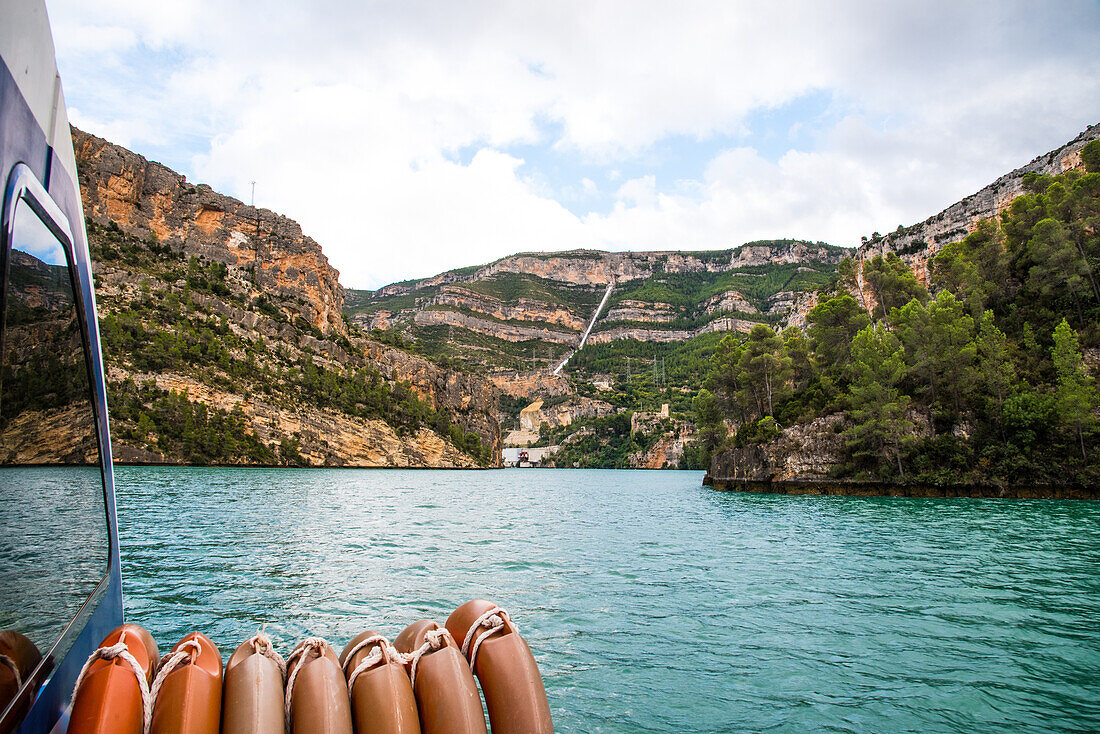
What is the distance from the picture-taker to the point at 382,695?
127 inches

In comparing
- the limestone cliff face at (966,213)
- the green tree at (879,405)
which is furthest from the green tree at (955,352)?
the limestone cliff face at (966,213)

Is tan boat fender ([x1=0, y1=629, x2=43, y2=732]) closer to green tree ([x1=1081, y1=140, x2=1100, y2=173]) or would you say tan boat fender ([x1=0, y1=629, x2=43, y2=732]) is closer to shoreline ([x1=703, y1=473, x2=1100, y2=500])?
shoreline ([x1=703, y1=473, x2=1100, y2=500])

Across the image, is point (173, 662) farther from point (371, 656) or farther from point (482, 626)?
point (482, 626)

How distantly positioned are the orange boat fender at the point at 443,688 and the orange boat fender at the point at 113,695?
1336 millimetres

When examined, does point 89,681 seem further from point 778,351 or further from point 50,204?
point 778,351

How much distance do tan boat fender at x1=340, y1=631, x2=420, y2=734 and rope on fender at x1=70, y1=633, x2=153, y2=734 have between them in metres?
0.97

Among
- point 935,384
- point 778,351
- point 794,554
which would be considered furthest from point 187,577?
point 778,351

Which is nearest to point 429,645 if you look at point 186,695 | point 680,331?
point 186,695

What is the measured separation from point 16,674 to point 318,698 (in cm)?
131

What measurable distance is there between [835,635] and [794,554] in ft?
28.6

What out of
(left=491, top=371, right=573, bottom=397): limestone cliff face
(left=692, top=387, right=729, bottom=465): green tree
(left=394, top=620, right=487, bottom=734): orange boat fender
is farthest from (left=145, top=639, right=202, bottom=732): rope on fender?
(left=491, top=371, right=573, bottom=397): limestone cliff face

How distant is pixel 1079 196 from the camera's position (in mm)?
42625

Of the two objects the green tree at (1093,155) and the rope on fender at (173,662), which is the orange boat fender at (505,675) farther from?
the green tree at (1093,155)

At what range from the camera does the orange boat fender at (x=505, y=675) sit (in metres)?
3.51
